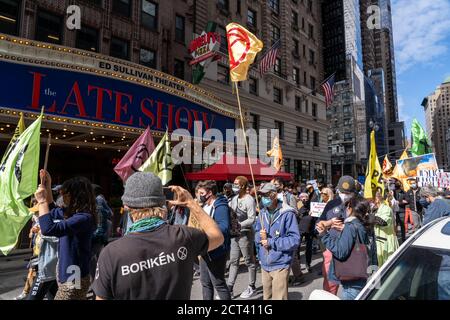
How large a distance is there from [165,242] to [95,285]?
49 cm

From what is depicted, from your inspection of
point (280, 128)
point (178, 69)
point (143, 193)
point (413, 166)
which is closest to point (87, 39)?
point (178, 69)

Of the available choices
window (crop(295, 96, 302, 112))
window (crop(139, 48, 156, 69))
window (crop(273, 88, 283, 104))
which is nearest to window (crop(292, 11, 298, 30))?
window (crop(295, 96, 302, 112))

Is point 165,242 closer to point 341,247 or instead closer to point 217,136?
point 341,247

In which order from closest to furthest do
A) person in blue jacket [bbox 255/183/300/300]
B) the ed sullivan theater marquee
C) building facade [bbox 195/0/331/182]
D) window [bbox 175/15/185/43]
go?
person in blue jacket [bbox 255/183/300/300], the ed sullivan theater marquee, window [bbox 175/15/185/43], building facade [bbox 195/0/331/182]

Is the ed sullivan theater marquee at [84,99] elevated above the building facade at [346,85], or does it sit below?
below

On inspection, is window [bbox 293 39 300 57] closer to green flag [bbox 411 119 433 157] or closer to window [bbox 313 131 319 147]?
window [bbox 313 131 319 147]

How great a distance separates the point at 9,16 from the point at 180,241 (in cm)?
1434

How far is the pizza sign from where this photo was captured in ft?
52.8

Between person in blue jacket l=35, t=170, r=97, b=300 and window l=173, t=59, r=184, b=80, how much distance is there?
15.9 meters

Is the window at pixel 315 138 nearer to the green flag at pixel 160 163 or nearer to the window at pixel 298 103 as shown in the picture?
the window at pixel 298 103

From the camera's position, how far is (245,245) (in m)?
6.16

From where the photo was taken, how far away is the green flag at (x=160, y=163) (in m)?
6.35

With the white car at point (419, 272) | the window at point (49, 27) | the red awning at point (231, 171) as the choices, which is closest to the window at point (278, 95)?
the red awning at point (231, 171)

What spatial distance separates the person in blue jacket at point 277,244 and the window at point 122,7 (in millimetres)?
14953
